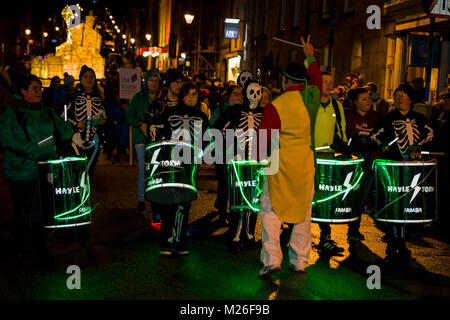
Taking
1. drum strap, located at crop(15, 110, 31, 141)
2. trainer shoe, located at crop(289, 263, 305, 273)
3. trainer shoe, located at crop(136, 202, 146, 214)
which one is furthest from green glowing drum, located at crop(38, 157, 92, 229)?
trainer shoe, located at crop(136, 202, 146, 214)

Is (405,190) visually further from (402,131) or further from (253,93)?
(253,93)

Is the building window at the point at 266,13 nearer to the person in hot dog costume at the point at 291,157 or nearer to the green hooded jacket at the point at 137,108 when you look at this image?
the green hooded jacket at the point at 137,108

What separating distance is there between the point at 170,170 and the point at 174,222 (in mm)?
810

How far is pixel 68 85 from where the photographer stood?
1073 centimetres

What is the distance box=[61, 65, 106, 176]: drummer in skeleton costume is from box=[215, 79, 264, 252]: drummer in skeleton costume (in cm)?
167

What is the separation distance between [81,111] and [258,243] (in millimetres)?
2806

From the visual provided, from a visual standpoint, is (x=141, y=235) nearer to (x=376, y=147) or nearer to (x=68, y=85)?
(x=376, y=147)

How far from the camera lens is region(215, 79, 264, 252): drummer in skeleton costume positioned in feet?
23.6

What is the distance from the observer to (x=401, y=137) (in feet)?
23.1

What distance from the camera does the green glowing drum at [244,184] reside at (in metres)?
6.91

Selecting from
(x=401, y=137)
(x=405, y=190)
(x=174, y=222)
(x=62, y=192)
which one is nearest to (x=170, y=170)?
(x=174, y=222)

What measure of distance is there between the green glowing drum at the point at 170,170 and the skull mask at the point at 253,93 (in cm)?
110

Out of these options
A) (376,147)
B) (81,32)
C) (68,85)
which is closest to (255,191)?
(376,147)

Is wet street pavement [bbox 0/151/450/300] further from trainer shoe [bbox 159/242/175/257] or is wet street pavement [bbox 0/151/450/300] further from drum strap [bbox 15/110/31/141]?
drum strap [bbox 15/110/31/141]
